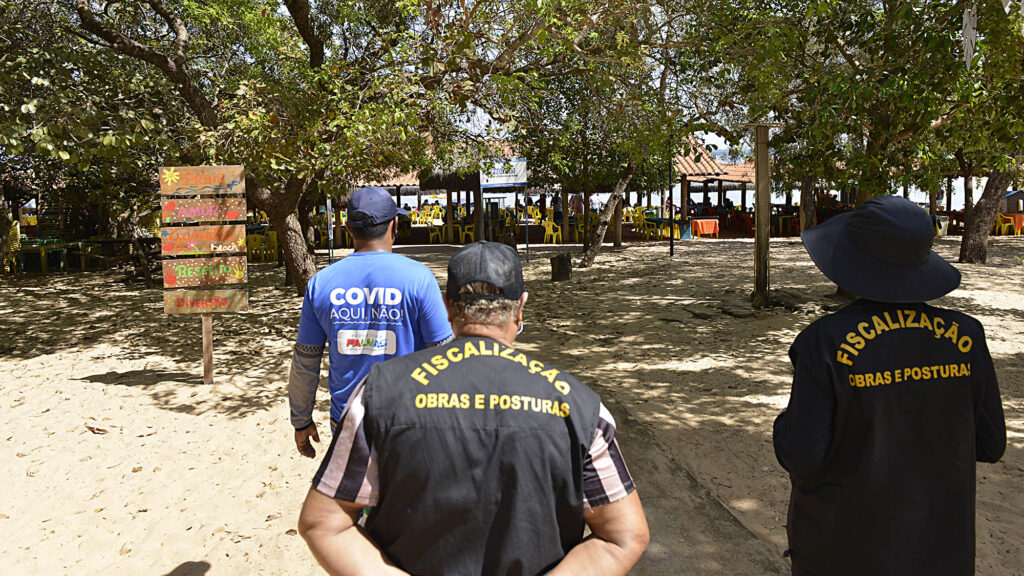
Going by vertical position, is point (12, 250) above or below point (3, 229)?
below

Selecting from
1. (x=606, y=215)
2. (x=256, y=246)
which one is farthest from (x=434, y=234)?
(x=606, y=215)

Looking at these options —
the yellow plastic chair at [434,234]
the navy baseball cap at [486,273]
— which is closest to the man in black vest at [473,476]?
the navy baseball cap at [486,273]

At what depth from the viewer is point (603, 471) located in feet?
4.63

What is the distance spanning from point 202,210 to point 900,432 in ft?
19.7

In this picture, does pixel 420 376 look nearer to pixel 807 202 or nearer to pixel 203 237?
pixel 203 237

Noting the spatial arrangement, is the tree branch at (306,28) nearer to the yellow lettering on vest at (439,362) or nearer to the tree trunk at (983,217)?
the yellow lettering on vest at (439,362)

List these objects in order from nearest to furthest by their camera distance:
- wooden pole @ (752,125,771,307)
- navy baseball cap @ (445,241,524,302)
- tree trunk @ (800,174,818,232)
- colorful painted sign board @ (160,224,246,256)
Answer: navy baseball cap @ (445,241,524,302) → colorful painted sign board @ (160,224,246,256) → wooden pole @ (752,125,771,307) → tree trunk @ (800,174,818,232)

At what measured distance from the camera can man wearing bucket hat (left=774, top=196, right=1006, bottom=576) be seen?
175 centimetres

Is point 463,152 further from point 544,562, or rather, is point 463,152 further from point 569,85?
point 544,562

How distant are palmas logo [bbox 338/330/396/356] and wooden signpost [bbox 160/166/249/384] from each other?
13.6ft

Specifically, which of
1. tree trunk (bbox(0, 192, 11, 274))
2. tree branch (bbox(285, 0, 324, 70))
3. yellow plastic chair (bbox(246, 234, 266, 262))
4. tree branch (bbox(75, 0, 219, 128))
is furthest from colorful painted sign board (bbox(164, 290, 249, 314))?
yellow plastic chair (bbox(246, 234, 266, 262))

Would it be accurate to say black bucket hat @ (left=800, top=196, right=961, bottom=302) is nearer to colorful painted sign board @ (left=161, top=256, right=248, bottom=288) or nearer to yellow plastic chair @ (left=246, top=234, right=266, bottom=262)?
colorful painted sign board @ (left=161, top=256, right=248, bottom=288)

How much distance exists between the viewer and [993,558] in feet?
10.9

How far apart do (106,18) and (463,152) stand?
5720mm
